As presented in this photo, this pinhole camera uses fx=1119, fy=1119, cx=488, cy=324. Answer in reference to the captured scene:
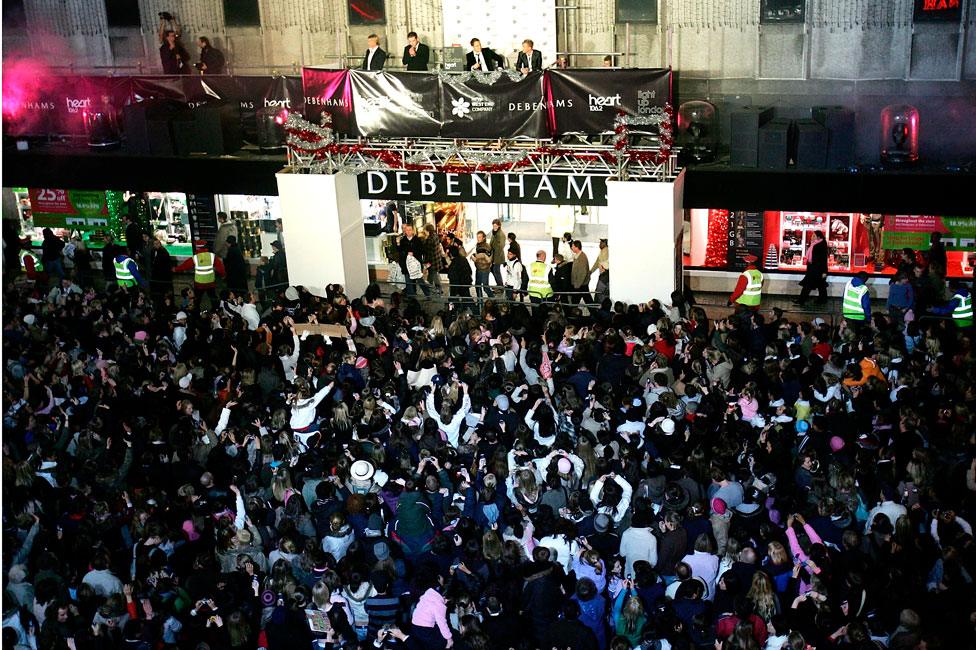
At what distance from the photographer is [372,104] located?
56.9 ft

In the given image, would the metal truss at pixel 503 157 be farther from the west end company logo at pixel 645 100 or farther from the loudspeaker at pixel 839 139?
the loudspeaker at pixel 839 139

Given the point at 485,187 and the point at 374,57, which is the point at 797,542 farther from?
the point at 374,57

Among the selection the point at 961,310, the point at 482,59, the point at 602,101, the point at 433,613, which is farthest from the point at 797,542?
the point at 482,59

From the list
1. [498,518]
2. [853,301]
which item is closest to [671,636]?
[498,518]

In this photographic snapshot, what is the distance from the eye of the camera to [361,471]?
34.0 feet

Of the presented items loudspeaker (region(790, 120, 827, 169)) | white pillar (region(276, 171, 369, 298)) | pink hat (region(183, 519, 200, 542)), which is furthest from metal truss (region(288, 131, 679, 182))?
pink hat (region(183, 519, 200, 542))

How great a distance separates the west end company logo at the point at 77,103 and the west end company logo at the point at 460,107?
7.83 m

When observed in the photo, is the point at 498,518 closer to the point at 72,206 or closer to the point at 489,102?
the point at 489,102

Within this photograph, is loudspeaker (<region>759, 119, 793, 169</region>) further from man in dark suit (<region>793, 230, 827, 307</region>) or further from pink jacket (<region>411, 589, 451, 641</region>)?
pink jacket (<region>411, 589, 451, 641</region>)

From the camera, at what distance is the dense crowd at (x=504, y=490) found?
874 centimetres

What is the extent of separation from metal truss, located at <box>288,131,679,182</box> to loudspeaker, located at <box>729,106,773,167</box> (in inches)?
45.6

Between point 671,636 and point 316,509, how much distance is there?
3.58 meters

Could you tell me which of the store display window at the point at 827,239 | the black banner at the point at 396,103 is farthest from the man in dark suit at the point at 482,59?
the store display window at the point at 827,239

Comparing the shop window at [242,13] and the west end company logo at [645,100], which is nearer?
the west end company logo at [645,100]
